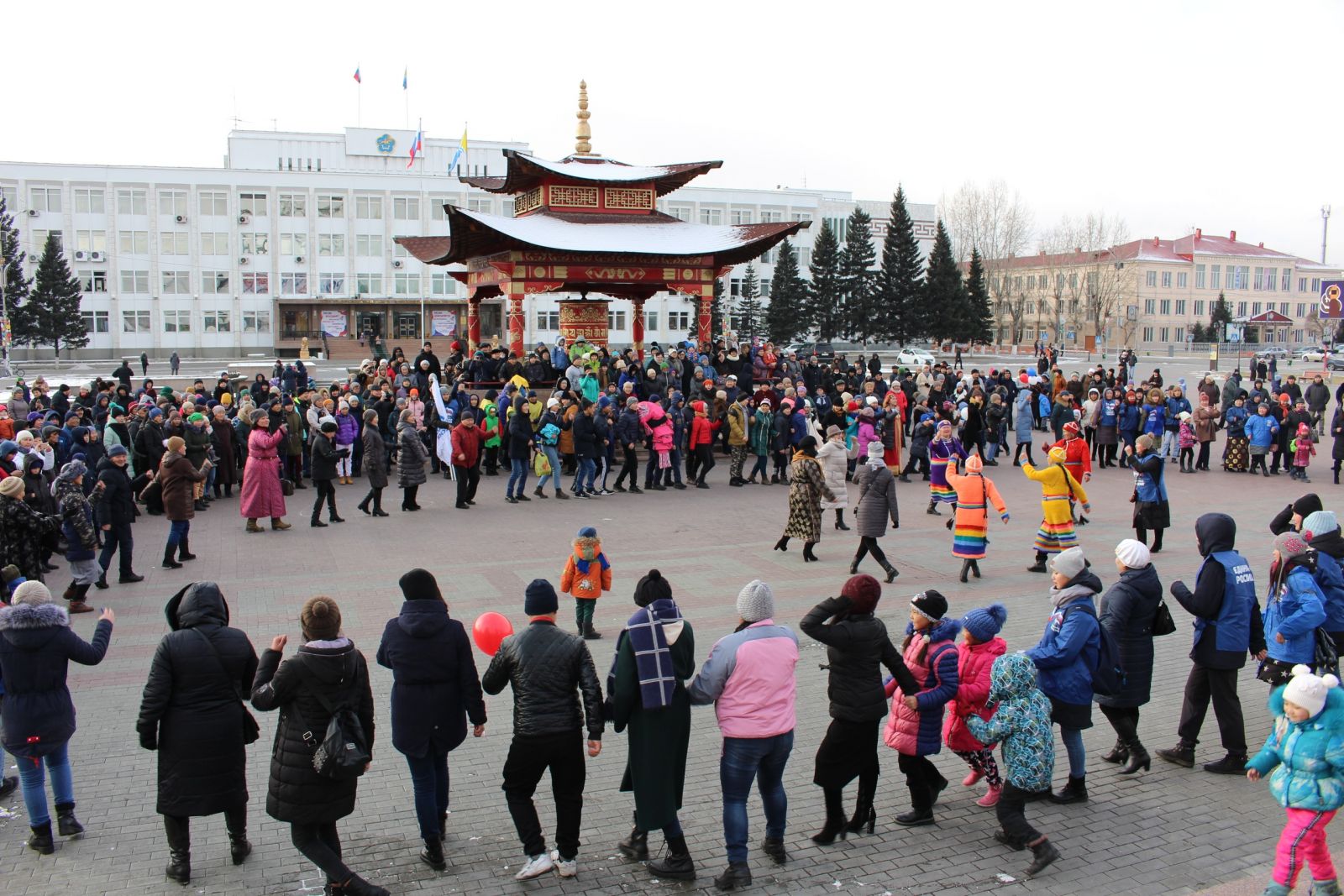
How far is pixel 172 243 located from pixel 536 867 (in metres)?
64.3

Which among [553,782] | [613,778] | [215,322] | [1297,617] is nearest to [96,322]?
[215,322]

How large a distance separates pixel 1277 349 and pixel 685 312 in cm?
4292

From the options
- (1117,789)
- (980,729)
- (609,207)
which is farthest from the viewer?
(609,207)

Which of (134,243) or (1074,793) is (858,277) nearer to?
(134,243)

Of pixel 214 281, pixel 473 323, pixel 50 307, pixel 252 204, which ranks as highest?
pixel 252 204

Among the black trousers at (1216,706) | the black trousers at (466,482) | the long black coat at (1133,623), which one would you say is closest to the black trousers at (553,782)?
the long black coat at (1133,623)

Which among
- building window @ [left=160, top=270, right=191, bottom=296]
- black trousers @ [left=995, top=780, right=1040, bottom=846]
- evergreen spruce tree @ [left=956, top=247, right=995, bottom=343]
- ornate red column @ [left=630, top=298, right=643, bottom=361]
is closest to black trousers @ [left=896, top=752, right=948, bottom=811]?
black trousers @ [left=995, top=780, right=1040, bottom=846]

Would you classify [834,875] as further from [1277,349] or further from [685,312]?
[1277,349]

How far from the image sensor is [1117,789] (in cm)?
677

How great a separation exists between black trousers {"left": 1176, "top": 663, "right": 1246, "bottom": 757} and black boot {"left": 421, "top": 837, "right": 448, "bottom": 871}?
16.8 ft

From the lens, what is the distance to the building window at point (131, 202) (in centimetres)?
5959

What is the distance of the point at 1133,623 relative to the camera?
671cm

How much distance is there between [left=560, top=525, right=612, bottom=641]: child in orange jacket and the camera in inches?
378

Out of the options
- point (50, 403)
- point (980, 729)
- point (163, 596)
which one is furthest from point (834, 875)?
point (50, 403)
